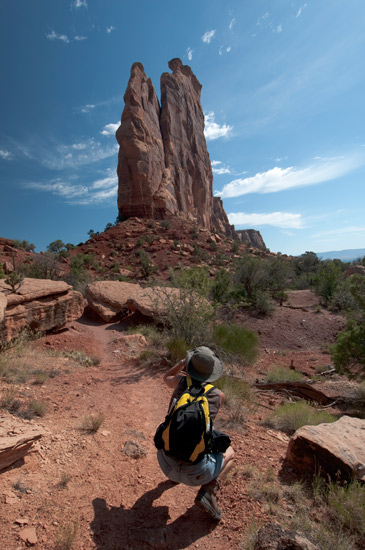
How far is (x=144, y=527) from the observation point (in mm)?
2334

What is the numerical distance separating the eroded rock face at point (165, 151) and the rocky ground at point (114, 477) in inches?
1324

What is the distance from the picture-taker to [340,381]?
773 cm

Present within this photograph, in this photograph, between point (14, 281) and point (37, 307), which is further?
point (37, 307)

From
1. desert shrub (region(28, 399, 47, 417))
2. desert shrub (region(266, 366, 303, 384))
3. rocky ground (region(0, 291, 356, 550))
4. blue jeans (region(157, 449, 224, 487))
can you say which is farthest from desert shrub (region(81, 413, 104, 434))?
desert shrub (region(266, 366, 303, 384))

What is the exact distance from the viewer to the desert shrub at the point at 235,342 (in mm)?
7990

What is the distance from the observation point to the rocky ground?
221 cm

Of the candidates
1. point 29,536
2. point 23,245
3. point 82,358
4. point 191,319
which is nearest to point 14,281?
point 82,358

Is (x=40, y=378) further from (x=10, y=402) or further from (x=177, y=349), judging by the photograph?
(x=177, y=349)

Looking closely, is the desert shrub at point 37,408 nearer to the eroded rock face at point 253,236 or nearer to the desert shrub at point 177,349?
the desert shrub at point 177,349

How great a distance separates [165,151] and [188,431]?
45822mm

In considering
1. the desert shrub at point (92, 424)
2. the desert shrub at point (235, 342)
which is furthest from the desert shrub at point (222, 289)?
the desert shrub at point (92, 424)

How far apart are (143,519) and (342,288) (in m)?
15.1

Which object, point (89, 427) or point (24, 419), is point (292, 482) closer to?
point (89, 427)

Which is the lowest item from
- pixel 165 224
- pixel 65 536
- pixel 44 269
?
pixel 65 536
